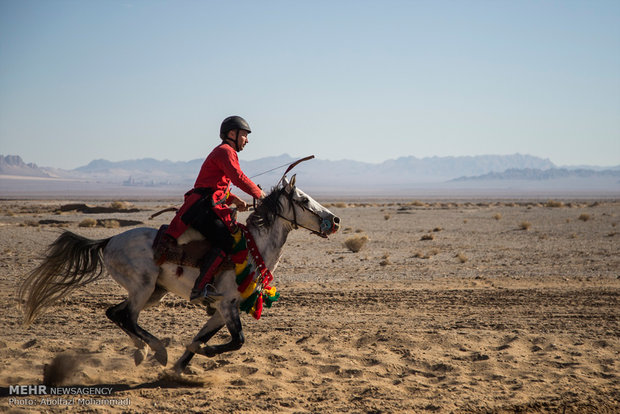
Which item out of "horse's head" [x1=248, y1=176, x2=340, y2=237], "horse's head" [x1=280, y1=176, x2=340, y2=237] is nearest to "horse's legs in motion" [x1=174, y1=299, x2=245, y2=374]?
"horse's head" [x1=248, y1=176, x2=340, y2=237]

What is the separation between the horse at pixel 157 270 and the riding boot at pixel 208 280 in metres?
0.12

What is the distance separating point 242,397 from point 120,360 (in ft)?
6.74

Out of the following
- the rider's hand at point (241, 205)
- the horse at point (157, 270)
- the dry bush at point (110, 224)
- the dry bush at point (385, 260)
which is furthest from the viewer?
the dry bush at point (110, 224)

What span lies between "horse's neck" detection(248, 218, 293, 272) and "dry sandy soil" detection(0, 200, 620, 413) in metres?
1.46

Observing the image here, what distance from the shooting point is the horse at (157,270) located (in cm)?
630

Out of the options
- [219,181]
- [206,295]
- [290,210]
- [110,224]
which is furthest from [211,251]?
[110,224]

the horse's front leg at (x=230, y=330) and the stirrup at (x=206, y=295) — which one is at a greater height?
the stirrup at (x=206, y=295)

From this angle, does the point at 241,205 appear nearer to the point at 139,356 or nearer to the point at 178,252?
the point at 178,252

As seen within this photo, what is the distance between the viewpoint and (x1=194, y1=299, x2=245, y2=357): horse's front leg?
6.19m

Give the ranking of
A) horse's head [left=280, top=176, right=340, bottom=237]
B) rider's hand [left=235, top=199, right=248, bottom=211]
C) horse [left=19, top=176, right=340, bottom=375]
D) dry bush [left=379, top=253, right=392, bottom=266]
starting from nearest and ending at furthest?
horse [left=19, top=176, right=340, bottom=375], horse's head [left=280, top=176, right=340, bottom=237], rider's hand [left=235, top=199, right=248, bottom=211], dry bush [left=379, top=253, right=392, bottom=266]

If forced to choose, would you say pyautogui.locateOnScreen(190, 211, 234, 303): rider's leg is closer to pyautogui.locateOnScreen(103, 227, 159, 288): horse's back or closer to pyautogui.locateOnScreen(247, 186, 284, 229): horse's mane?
pyautogui.locateOnScreen(247, 186, 284, 229): horse's mane

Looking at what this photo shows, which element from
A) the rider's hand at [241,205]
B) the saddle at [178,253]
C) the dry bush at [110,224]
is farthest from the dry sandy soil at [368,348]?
the dry bush at [110,224]

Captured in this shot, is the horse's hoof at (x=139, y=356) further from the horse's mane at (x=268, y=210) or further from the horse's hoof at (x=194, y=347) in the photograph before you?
the horse's mane at (x=268, y=210)

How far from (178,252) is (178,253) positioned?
11mm
